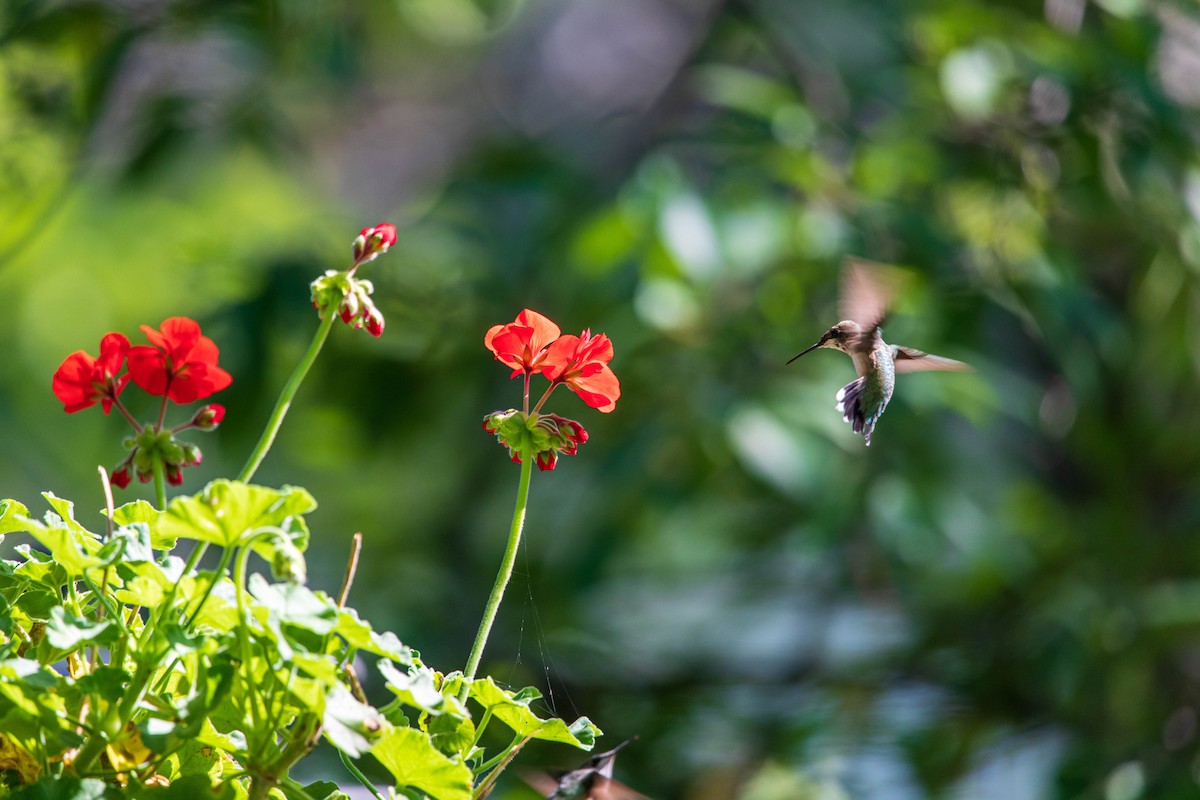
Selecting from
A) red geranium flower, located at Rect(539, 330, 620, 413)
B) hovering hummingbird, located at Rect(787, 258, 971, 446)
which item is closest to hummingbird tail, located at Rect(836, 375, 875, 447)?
hovering hummingbird, located at Rect(787, 258, 971, 446)

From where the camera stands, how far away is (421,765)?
0.49 meters

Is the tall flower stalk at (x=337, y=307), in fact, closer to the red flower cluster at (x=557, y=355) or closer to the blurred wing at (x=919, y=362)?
the red flower cluster at (x=557, y=355)

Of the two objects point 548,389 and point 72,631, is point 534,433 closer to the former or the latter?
point 548,389

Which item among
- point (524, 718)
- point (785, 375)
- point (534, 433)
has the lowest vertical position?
point (785, 375)

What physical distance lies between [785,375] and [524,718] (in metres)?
1.22

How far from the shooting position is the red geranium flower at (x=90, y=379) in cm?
58

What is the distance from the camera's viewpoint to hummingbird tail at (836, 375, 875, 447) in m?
0.84

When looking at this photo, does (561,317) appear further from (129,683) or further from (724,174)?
(129,683)

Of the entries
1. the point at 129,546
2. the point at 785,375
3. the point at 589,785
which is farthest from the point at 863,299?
the point at 785,375

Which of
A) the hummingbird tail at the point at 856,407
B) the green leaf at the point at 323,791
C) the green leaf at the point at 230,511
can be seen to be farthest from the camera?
the hummingbird tail at the point at 856,407

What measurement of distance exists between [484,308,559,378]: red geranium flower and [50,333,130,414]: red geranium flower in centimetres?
18

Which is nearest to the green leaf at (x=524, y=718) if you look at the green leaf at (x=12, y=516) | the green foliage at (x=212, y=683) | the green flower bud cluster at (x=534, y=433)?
the green foliage at (x=212, y=683)

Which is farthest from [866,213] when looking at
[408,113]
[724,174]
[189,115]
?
[408,113]

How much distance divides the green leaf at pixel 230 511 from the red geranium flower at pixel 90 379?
140 millimetres
